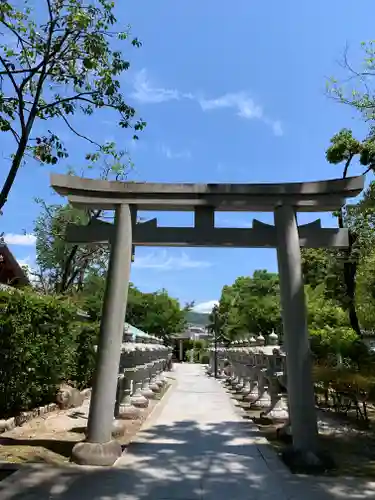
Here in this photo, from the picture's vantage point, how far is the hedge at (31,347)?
8.22m

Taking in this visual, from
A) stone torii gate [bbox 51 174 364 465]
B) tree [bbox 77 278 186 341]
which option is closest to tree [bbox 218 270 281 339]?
tree [bbox 77 278 186 341]

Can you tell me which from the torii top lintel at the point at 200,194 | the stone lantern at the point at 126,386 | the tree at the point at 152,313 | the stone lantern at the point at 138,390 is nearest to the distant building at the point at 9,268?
the stone lantern at the point at 138,390

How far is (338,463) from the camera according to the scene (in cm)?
586

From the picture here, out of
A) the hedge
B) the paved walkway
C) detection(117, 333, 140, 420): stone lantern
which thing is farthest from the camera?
detection(117, 333, 140, 420): stone lantern

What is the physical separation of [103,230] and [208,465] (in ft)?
11.8

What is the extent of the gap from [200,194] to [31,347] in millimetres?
4733

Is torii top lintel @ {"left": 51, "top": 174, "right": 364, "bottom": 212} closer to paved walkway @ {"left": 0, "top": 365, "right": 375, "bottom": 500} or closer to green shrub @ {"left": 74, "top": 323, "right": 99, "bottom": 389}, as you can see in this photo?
paved walkway @ {"left": 0, "top": 365, "right": 375, "bottom": 500}

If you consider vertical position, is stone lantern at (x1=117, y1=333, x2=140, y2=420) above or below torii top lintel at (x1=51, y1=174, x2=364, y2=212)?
below

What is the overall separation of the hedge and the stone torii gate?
2879mm

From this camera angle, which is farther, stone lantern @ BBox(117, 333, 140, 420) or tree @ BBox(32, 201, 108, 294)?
tree @ BBox(32, 201, 108, 294)

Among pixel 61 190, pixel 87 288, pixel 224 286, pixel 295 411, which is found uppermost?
pixel 224 286

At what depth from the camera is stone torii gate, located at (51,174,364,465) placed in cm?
600

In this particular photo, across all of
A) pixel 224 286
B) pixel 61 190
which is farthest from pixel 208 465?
pixel 224 286

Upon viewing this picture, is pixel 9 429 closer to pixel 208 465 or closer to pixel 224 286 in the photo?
pixel 208 465
